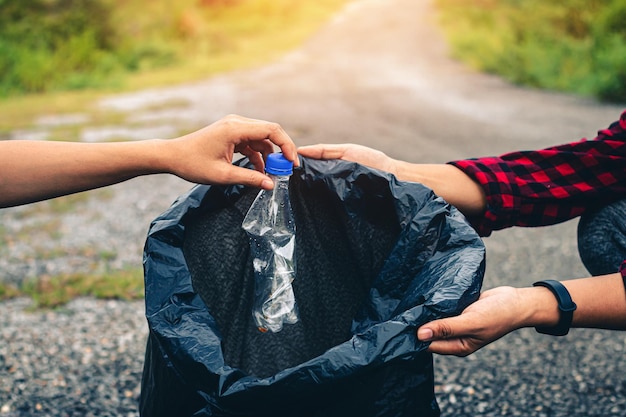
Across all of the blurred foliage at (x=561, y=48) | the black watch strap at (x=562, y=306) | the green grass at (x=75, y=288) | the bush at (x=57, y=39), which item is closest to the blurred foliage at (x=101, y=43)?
the bush at (x=57, y=39)

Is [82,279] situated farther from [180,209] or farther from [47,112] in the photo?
[47,112]

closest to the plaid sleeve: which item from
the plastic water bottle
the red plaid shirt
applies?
the red plaid shirt

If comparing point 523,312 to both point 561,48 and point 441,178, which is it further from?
point 561,48

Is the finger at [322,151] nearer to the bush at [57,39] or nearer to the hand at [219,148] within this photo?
the hand at [219,148]

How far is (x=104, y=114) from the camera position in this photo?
7320mm

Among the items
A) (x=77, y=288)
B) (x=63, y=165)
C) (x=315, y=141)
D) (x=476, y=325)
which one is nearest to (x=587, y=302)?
(x=476, y=325)

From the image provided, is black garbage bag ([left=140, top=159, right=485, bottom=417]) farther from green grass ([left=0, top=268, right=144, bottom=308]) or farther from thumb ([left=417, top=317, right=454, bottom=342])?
green grass ([left=0, top=268, right=144, bottom=308])

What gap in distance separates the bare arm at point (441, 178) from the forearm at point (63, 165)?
22.3 inches

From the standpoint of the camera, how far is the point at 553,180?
63.6 inches

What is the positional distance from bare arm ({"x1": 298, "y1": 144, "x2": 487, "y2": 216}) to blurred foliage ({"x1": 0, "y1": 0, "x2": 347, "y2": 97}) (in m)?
9.23

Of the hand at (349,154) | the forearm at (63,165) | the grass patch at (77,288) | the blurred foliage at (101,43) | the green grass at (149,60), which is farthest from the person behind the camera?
the blurred foliage at (101,43)

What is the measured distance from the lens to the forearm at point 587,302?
129 centimetres

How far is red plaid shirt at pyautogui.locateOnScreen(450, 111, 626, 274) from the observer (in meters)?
1.56

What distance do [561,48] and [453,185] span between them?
30.7 feet
